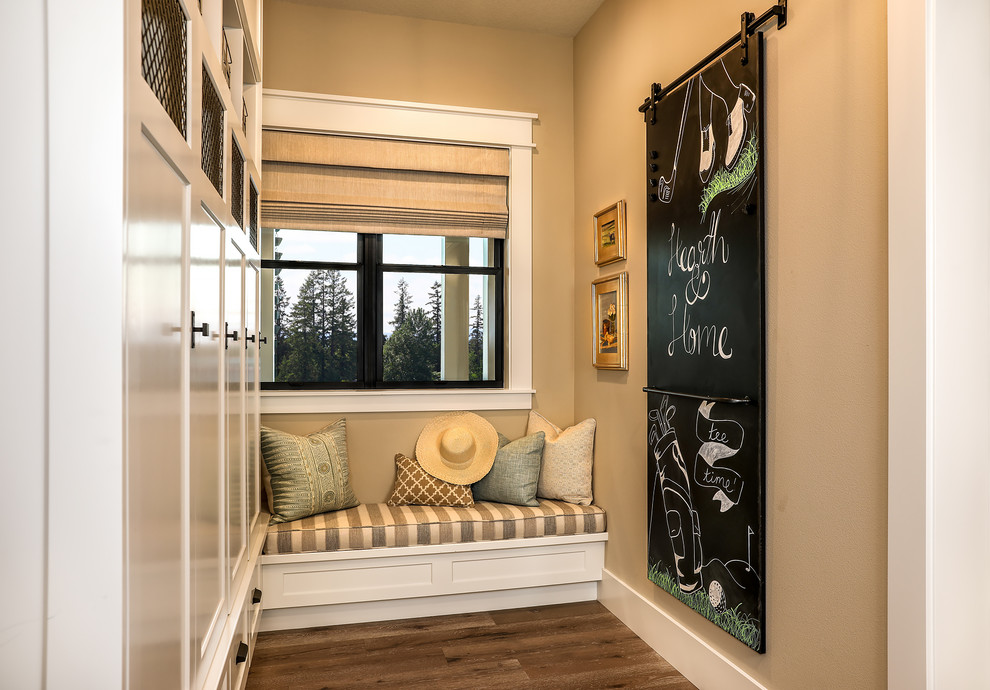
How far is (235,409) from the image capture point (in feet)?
6.75

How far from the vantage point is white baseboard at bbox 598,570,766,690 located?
2193 mm

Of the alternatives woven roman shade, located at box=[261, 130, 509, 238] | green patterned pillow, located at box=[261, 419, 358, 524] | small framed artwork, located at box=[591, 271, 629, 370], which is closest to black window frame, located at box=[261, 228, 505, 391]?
woven roman shade, located at box=[261, 130, 509, 238]

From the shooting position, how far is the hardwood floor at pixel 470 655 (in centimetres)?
238

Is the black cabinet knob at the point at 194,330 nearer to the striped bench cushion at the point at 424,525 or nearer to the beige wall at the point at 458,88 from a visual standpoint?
the striped bench cushion at the point at 424,525

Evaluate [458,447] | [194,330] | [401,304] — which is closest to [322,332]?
[401,304]

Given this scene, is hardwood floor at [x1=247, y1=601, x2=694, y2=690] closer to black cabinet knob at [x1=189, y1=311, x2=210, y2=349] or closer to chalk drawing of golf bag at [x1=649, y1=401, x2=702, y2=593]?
chalk drawing of golf bag at [x1=649, y1=401, x2=702, y2=593]

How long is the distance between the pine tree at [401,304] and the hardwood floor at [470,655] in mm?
1440

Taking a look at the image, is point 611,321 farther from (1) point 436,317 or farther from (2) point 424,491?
(2) point 424,491

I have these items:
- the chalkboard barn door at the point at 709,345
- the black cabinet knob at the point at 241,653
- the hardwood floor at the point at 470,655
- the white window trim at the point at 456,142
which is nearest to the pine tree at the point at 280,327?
the white window trim at the point at 456,142

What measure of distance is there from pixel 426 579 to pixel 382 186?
74.2 inches

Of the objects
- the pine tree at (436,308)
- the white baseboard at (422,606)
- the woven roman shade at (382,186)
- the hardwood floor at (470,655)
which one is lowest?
the hardwood floor at (470,655)

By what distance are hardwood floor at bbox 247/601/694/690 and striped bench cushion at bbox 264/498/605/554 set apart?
1.15 ft
